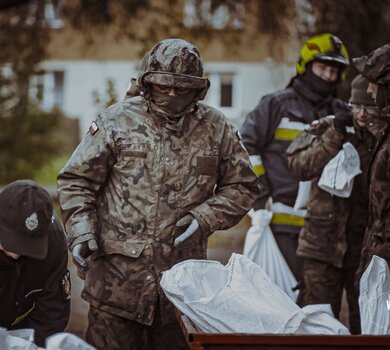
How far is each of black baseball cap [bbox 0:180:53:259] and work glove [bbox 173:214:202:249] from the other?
0.85m

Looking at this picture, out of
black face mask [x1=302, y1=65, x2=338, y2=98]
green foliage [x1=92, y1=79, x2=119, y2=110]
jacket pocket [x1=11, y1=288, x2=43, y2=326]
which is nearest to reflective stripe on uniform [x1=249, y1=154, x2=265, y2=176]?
black face mask [x1=302, y1=65, x2=338, y2=98]

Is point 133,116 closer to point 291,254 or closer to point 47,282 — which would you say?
point 47,282

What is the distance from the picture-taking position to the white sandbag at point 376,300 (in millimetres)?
5445

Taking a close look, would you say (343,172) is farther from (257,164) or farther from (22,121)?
(22,121)

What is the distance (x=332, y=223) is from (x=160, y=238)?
185cm

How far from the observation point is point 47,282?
5691mm

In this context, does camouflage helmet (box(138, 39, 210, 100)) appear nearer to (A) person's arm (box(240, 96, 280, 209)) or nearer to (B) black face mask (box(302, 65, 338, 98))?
(A) person's arm (box(240, 96, 280, 209))

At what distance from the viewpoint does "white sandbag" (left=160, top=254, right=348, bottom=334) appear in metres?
5.19


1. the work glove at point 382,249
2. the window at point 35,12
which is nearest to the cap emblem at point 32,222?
the work glove at point 382,249

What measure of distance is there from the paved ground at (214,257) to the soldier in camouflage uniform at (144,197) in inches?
136

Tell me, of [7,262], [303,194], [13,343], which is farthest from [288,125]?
[13,343]

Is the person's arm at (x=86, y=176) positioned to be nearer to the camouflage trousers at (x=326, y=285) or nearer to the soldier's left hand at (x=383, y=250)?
the soldier's left hand at (x=383, y=250)

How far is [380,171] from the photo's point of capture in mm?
6434

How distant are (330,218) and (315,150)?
0.46m
